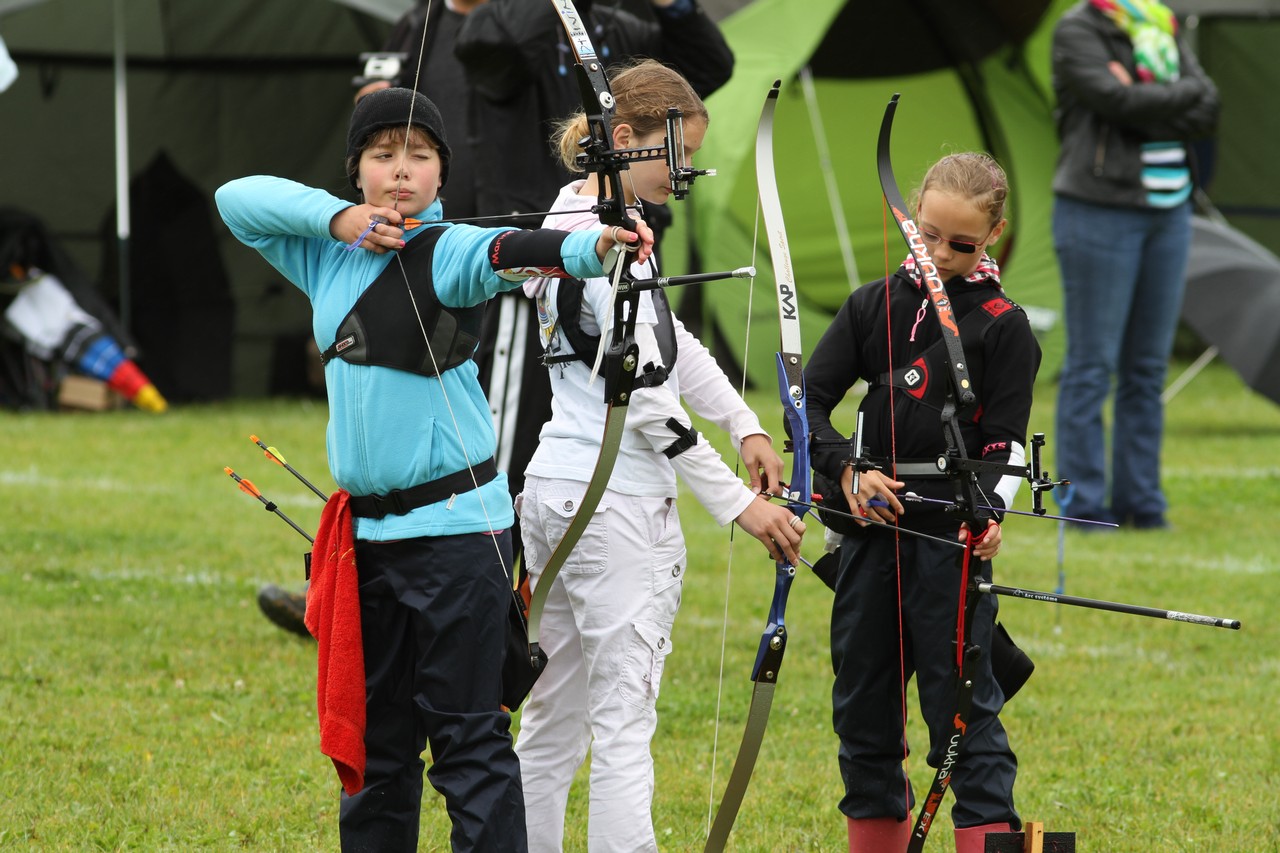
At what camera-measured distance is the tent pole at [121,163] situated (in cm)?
1027

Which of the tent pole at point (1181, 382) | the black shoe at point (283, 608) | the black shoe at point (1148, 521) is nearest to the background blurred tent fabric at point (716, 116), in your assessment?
the tent pole at point (1181, 382)

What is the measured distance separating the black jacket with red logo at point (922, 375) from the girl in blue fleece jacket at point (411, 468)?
732 mm

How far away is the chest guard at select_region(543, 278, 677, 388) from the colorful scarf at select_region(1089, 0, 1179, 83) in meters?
4.48

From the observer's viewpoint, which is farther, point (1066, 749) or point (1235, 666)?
point (1235, 666)

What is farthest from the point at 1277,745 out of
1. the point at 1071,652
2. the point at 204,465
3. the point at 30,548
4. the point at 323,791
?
the point at 204,465

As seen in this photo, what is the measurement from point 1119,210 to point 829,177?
15.7ft

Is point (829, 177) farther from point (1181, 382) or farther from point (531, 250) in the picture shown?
point (531, 250)

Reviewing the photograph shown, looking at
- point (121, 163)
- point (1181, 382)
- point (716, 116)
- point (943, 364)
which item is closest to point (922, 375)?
point (943, 364)

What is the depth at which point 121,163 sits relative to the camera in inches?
415

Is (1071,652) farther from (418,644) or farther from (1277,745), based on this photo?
(418,644)

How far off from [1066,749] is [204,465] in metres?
5.49

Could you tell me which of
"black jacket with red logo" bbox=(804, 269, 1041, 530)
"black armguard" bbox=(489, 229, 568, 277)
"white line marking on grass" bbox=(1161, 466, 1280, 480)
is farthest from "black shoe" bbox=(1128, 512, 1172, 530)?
"black armguard" bbox=(489, 229, 568, 277)

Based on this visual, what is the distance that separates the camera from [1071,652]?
510cm

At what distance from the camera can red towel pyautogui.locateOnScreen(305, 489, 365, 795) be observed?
8.77 ft
